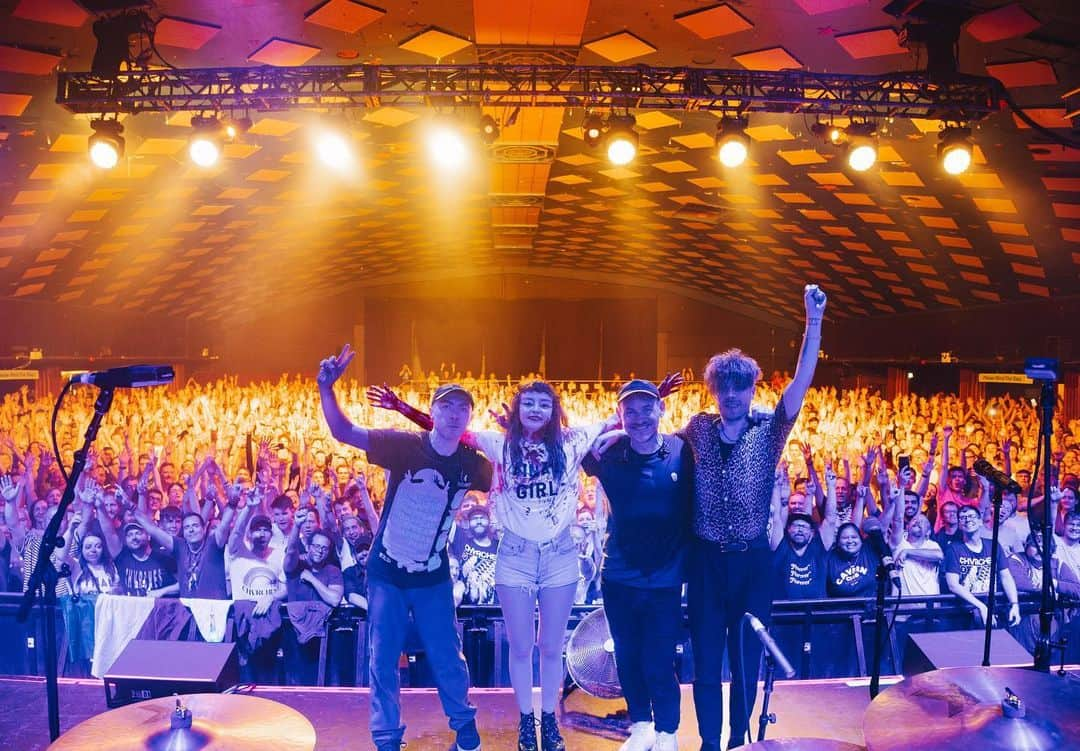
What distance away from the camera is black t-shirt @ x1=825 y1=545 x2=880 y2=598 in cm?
441

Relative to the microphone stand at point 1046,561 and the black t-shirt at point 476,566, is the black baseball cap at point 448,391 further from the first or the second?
the microphone stand at point 1046,561

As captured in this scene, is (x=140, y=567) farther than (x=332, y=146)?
No

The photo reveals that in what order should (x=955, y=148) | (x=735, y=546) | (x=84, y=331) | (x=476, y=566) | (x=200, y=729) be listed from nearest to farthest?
(x=200, y=729) < (x=735, y=546) < (x=476, y=566) < (x=955, y=148) < (x=84, y=331)

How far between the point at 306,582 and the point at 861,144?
445 cm

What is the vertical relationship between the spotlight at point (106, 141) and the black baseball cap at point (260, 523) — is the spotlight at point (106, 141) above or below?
above

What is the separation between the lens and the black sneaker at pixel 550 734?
3006 millimetres

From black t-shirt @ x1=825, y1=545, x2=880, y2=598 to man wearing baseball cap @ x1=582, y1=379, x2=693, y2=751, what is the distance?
185 centimetres

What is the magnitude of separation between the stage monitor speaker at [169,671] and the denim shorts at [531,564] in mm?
1296

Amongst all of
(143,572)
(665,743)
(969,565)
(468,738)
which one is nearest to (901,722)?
(665,743)

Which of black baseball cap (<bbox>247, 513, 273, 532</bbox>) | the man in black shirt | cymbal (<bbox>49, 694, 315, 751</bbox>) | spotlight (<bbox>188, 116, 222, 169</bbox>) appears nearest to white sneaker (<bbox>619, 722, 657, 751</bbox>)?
cymbal (<bbox>49, 694, 315, 751</bbox>)

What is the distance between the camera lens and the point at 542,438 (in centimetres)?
300

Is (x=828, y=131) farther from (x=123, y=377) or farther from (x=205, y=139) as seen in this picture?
(x=123, y=377)

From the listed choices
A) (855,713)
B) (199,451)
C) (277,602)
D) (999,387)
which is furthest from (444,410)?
(999,387)

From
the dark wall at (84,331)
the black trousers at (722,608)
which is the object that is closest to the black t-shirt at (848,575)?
the black trousers at (722,608)
